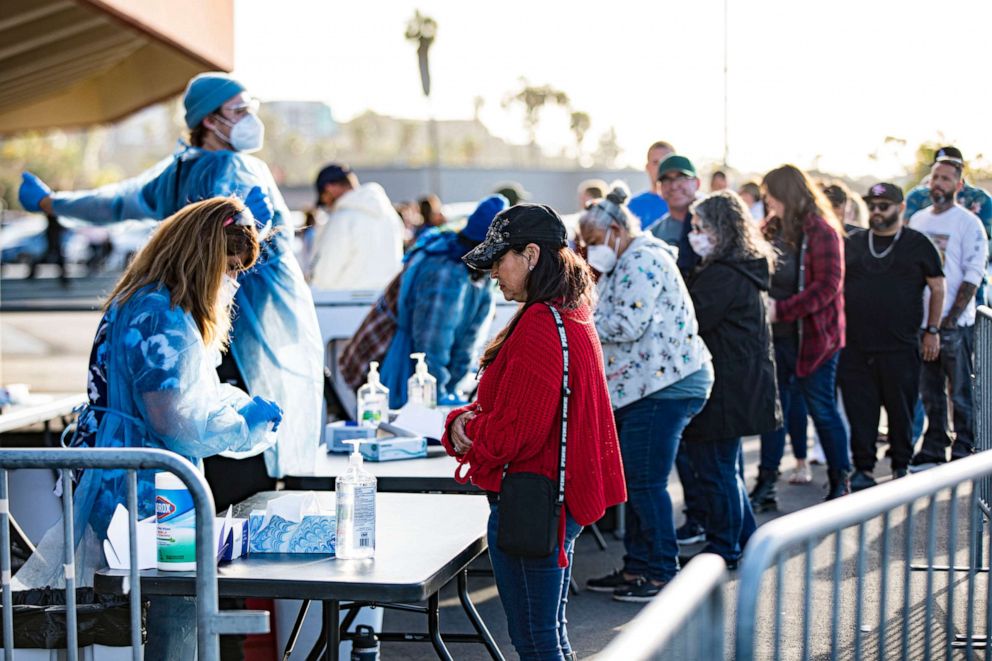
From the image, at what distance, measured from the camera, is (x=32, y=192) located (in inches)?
235

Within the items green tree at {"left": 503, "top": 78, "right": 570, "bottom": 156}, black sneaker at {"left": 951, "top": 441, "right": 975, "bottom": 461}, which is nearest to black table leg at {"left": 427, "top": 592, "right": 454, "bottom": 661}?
black sneaker at {"left": 951, "top": 441, "right": 975, "bottom": 461}

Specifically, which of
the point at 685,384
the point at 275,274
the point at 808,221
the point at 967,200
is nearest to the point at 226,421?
the point at 275,274

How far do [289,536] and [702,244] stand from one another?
3.34 metres

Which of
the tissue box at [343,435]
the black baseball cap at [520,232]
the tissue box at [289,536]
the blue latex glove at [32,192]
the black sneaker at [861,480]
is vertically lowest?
the black sneaker at [861,480]

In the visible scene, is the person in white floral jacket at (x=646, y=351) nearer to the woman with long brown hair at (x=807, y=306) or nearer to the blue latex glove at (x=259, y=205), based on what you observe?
the blue latex glove at (x=259, y=205)

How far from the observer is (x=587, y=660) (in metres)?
5.41

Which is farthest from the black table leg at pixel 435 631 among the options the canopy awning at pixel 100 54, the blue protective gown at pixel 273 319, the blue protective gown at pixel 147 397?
the canopy awning at pixel 100 54

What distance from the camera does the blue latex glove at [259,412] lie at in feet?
13.6

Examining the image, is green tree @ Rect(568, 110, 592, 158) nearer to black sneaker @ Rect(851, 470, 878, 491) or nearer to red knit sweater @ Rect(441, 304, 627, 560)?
black sneaker @ Rect(851, 470, 878, 491)

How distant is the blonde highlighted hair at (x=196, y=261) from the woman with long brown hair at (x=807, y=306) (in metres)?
4.49

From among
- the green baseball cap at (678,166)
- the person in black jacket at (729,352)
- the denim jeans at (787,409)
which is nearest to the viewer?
the person in black jacket at (729,352)

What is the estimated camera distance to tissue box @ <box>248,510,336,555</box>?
379 cm

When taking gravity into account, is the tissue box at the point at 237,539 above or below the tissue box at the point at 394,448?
above

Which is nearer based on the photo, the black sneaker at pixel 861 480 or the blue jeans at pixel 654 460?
the blue jeans at pixel 654 460
